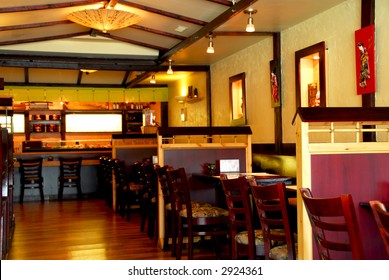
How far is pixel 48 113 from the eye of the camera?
14406mm

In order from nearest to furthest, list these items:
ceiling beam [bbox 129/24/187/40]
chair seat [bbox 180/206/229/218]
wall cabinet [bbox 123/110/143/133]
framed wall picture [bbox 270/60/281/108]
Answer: chair seat [bbox 180/206/229/218] → framed wall picture [bbox 270/60/281/108] → ceiling beam [bbox 129/24/187/40] → wall cabinet [bbox 123/110/143/133]

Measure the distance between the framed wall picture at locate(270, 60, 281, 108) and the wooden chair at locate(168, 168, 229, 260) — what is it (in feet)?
9.30

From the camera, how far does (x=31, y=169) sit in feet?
36.1

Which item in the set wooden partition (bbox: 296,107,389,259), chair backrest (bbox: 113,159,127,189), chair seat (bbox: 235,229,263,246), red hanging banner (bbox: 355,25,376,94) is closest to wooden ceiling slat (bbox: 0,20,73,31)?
chair backrest (bbox: 113,159,127,189)

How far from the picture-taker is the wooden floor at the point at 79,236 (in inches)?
230

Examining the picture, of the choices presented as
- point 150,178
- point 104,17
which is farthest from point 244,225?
point 104,17

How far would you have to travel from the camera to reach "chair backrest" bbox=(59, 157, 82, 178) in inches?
443

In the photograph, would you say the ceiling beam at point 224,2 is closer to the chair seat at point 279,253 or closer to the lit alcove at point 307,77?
the lit alcove at point 307,77

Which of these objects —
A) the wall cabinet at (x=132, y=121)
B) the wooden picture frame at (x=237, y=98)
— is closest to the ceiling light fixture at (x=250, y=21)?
the wooden picture frame at (x=237, y=98)

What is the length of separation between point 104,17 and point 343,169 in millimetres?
4580

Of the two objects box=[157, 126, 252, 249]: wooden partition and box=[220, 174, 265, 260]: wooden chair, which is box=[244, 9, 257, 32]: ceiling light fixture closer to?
box=[157, 126, 252, 249]: wooden partition

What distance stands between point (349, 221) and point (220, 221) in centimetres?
273

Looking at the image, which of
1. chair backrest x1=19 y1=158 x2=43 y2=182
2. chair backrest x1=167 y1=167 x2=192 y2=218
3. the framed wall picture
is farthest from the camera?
chair backrest x1=19 y1=158 x2=43 y2=182

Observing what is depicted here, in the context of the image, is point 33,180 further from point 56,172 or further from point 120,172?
point 120,172
